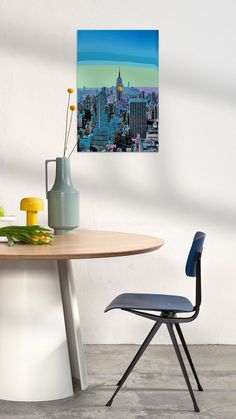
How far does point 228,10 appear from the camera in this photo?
4.80 metres

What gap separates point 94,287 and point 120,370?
0.83 metres

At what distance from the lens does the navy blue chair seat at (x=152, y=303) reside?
3.45 metres

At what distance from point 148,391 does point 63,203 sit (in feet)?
3.63

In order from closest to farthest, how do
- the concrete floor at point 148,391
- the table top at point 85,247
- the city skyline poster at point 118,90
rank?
the table top at point 85,247, the concrete floor at point 148,391, the city skyline poster at point 118,90

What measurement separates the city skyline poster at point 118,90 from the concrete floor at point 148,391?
1417mm

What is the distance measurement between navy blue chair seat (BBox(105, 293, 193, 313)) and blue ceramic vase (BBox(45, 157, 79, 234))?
506 millimetres

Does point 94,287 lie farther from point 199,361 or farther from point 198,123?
point 198,123

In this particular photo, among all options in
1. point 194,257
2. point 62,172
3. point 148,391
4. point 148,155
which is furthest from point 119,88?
point 148,391

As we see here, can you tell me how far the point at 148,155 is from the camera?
4832 millimetres

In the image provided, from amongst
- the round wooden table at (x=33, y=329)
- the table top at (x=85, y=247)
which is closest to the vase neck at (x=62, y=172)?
the table top at (x=85, y=247)

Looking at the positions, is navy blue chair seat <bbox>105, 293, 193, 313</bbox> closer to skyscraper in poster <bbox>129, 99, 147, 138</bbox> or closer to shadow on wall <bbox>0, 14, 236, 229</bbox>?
shadow on wall <bbox>0, 14, 236, 229</bbox>

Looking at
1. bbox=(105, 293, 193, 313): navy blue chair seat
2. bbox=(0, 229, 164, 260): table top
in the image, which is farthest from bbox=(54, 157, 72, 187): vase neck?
bbox=(105, 293, 193, 313): navy blue chair seat

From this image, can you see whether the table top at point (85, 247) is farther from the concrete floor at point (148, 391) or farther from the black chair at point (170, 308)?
the concrete floor at point (148, 391)

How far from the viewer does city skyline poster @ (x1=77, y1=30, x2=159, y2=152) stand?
4766 mm
